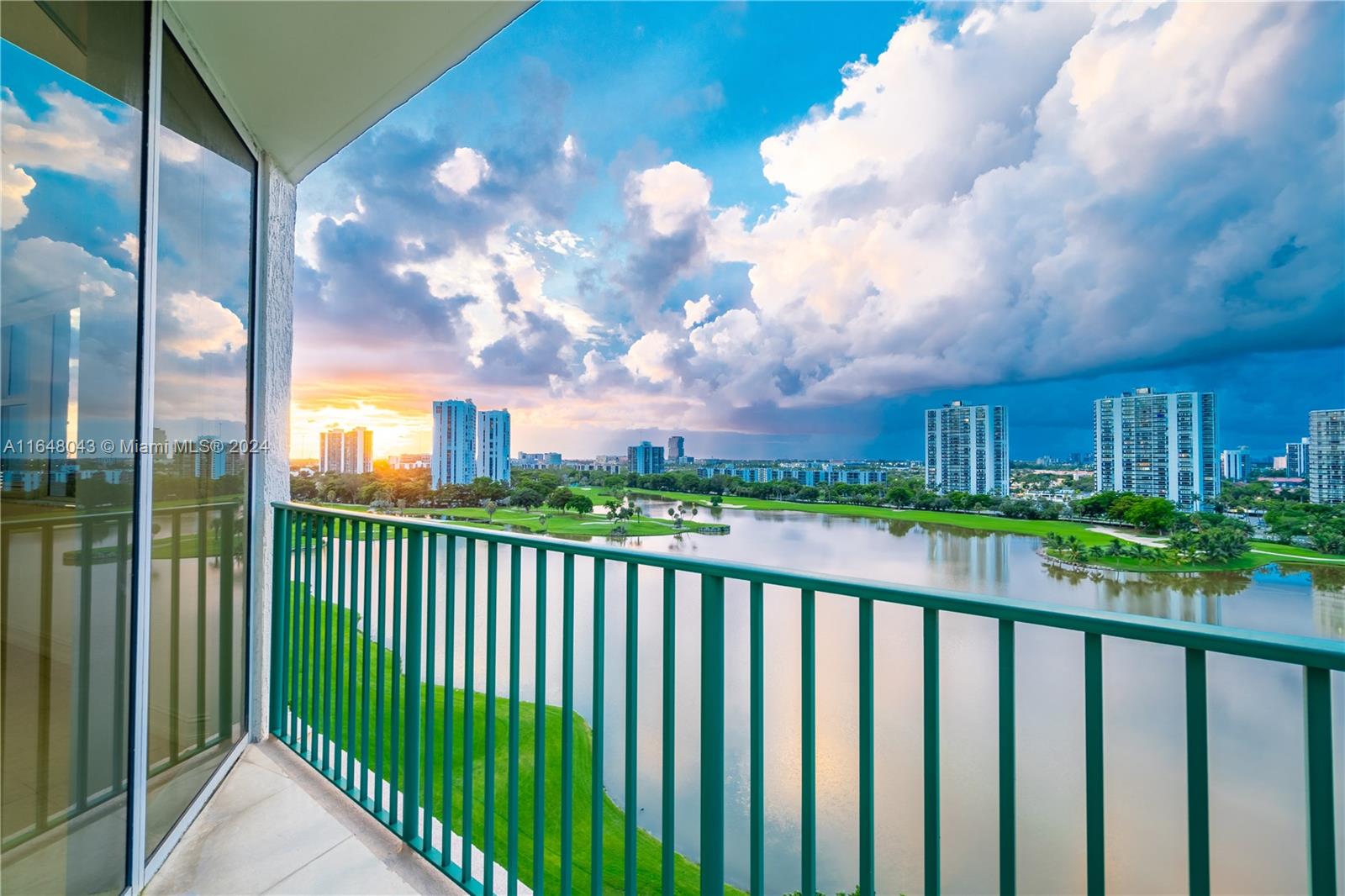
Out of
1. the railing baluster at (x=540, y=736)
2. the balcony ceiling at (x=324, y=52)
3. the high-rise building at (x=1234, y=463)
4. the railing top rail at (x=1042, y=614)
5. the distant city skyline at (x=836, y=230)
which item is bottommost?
the railing baluster at (x=540, y=736)

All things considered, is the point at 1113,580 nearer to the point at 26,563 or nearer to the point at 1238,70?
the point at 26,563

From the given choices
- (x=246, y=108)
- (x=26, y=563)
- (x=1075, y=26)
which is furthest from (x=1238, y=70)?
(x=26, y=563)

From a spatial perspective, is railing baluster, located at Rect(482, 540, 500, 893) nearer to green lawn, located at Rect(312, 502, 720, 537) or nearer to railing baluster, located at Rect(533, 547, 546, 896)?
railing baluster, located at Rect(533, 547, 546, 896)

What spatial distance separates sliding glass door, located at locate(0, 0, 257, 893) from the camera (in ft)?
3.74

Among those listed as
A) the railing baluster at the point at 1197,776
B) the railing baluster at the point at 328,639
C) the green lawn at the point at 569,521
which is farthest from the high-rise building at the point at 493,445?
the railing baluster at the point at 1197,776

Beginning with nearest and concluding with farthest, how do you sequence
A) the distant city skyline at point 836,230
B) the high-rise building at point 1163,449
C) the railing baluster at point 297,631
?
the railing baluster at point 297,631 → the high-rise building at point 1163,449 → the distant city skyline at point 836,230

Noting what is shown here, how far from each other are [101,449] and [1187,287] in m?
10.5

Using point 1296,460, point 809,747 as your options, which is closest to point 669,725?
point 809,747

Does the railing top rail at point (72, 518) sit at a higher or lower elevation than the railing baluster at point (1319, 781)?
higher

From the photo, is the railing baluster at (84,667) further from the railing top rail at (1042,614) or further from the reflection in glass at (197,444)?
the railing top rail at (1042,614)

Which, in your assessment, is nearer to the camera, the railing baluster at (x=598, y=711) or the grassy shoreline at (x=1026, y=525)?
the railing baluster at (x=598, y=711)

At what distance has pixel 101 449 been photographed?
1394mm

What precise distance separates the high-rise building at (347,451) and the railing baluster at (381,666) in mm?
3977

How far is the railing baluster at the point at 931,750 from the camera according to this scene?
921 millimetres
